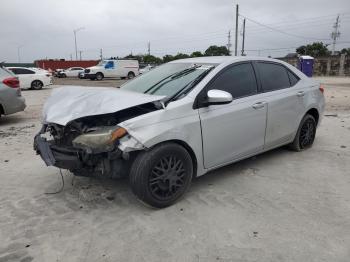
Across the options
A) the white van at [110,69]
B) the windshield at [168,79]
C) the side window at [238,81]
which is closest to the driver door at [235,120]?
the side window at [238,81]

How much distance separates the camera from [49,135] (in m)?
4.41

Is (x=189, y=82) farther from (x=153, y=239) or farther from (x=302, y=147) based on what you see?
(x=302, y=147)

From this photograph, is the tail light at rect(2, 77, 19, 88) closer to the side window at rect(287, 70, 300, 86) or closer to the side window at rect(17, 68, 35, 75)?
the side window at rect(287, 70, 300, 86)

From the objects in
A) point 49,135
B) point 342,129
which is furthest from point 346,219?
point 342,129

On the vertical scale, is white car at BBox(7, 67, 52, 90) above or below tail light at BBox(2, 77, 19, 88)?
below

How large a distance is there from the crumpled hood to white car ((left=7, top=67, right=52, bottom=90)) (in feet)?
61.1

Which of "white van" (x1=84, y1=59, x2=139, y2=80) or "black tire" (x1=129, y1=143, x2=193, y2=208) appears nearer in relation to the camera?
"black tire" (x1=129, y1=143, x2=193, y2=208)

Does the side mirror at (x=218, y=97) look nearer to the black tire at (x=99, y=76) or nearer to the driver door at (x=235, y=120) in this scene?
the driver door at (x=235, y=120)

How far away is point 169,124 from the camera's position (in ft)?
12.5

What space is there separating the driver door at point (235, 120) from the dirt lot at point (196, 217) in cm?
41

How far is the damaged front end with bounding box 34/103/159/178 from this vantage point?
357cm

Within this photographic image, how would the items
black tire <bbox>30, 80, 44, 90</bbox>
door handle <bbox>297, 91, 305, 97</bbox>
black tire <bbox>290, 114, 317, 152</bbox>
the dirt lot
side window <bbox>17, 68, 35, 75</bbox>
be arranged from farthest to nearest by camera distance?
1. black tire <bbox>30, 80, 44, 90</bbox>
2. side window <bbox>17, 68, 35, 75</bbox>
3. black tire <bbox>290, 114, 317, 152</bbox>
4. door handle <bbox>297, 91, 305, 97</bbox>
5. the dirt lot

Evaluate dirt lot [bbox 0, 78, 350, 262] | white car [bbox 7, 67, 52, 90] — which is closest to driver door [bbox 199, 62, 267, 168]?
dirt lot [bbox 0, 78, 350, 262]

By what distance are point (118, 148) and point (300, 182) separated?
246cm
